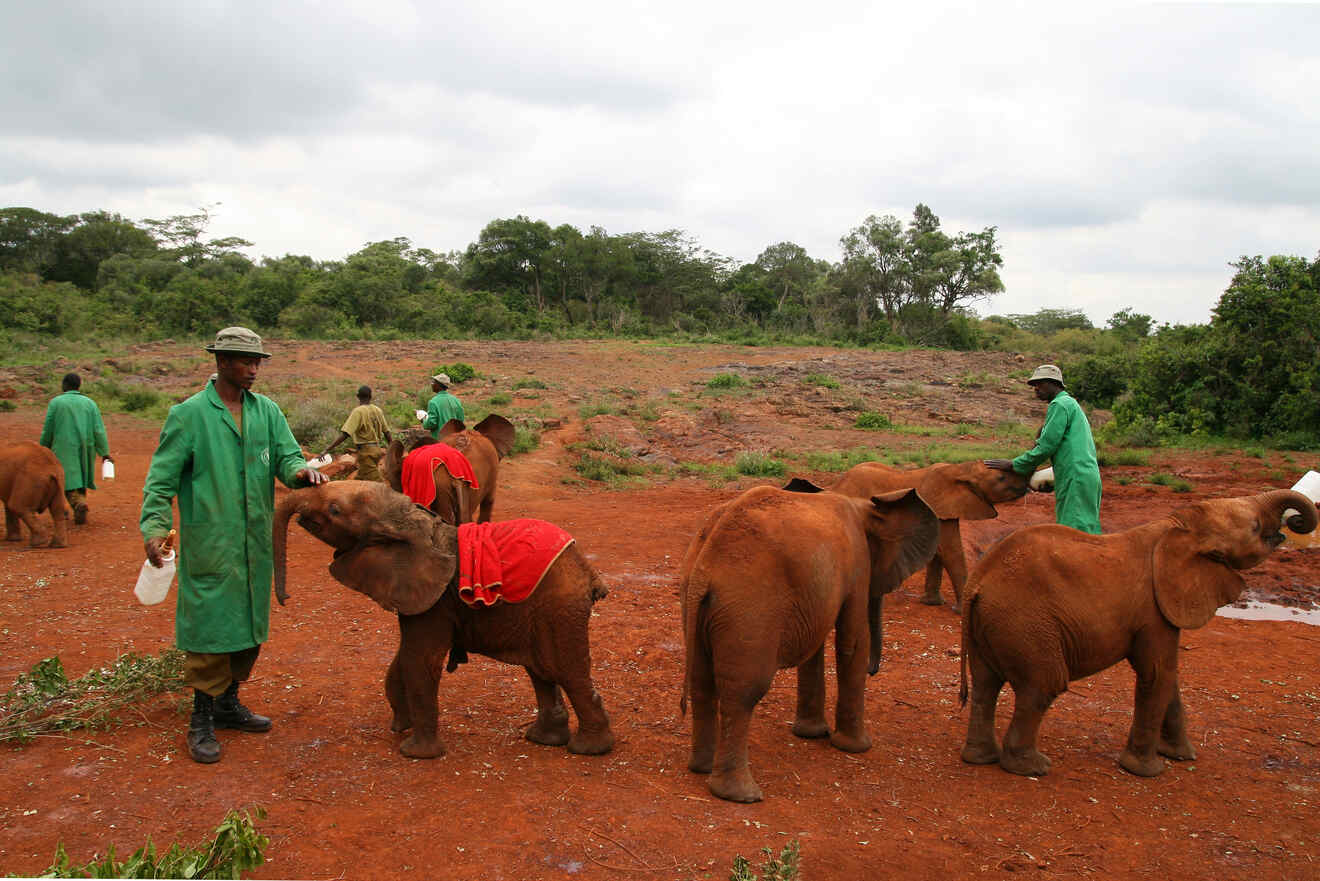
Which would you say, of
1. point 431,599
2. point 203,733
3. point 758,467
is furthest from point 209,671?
point 758,467

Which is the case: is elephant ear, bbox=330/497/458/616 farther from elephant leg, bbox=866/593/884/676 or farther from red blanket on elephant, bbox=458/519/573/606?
elephant leg, bbox=866/593/884/676

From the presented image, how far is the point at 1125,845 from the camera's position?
4.21m

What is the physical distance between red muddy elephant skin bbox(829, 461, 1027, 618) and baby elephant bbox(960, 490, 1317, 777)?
5.91 ft

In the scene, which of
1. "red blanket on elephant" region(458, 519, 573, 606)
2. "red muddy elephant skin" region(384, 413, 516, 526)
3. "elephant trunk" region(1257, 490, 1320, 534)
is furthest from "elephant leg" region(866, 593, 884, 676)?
"red muddy elephant skin" region(384, 413, 516, 526)

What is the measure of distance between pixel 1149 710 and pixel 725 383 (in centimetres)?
2204

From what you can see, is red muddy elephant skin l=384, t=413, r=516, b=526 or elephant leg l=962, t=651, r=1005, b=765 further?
red muddy elephant skin l=384, t=413, r=516, b=526

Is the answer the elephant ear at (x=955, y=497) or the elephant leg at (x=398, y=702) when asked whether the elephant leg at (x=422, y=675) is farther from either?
the elephant ear at (x=955, y=497)

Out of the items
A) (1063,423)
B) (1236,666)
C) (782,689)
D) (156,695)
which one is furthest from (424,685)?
(1236,666)

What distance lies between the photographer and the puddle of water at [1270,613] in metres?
8.57

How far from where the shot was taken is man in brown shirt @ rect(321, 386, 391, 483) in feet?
35.9

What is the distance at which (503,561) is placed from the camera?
485 centimetres

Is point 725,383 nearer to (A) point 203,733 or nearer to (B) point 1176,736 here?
(B) point 1176,736

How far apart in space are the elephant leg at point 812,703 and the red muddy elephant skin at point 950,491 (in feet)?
6.46

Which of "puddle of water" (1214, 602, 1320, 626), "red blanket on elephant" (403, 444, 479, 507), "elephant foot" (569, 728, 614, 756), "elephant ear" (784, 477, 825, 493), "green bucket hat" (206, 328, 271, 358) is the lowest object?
"puddle of water" (1214, 602, 1320, 626)
